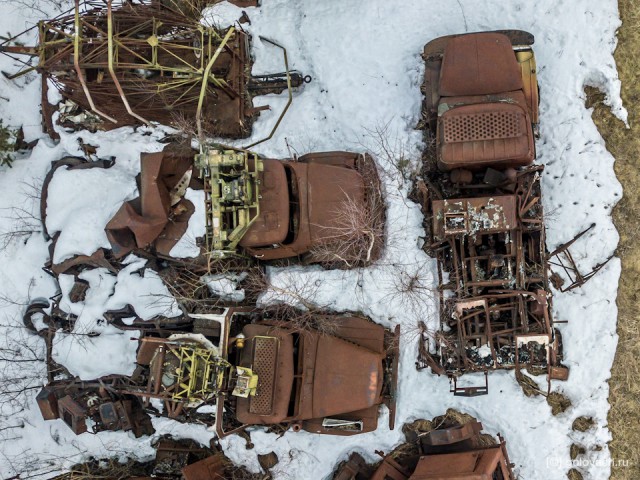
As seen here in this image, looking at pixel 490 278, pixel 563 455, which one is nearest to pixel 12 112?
pixel 490 278

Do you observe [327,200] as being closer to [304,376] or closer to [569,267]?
[304,376]

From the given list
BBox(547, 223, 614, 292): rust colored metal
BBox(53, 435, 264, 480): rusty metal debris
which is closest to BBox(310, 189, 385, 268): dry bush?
BBox(547, 223, 614, 292): rust colored metal

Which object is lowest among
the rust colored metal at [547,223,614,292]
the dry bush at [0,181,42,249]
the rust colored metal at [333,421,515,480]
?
the rust colored metal at [333,421,515,480]

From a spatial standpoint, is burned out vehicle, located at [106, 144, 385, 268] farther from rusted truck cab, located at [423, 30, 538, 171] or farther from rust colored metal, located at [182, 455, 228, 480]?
rust colored metal, located at [182, 455, 228, 480]

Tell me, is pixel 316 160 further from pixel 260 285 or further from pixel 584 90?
pixel 584 90

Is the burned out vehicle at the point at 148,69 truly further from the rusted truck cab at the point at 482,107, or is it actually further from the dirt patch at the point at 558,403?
the dirt patch at the point at 558,403

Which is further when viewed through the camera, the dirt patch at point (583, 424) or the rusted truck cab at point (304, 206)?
the dirt patch at point (583, 424)

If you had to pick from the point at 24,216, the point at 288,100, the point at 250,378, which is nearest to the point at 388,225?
the point at 288,100

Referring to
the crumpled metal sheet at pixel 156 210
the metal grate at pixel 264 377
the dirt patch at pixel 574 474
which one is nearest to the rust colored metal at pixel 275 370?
the metal grate at pixel 264 377

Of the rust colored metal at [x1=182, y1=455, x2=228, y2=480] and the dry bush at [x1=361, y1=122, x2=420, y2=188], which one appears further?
the dry bush at [x1=361, y1=122, x2=420, y2=188]
